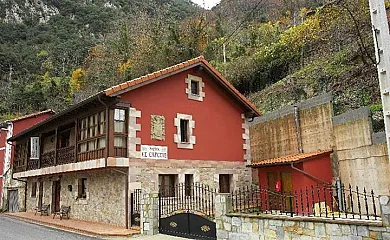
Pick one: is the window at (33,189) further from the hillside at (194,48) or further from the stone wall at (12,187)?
the hillside at (194,48)

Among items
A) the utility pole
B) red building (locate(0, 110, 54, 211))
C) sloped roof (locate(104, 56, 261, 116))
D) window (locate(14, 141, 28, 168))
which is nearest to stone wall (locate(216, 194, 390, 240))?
the utility pole

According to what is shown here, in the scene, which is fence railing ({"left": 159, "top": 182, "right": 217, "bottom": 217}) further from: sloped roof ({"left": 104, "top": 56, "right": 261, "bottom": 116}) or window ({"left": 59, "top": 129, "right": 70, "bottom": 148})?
window ({"left": 59, "top": 129, "right": 70, "bottom": 148})

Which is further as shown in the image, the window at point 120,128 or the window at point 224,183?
the window at point 224,183

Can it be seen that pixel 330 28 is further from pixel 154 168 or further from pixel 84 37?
pixel 84 37

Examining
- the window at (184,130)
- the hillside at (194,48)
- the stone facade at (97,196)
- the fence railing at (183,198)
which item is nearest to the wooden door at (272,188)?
the fence railing at (183,198)

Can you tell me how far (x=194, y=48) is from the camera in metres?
32.2

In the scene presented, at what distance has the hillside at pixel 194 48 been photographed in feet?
60.6

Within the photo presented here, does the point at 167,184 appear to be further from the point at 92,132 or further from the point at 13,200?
the point at 13,200

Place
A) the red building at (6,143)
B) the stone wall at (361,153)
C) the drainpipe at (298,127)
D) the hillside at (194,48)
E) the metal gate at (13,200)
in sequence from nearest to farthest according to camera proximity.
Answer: the stone wall at (361,153), the drainpipe at (298,127), the hillside at (194,48), the metal gate at (13,200), the red building at (6,143)

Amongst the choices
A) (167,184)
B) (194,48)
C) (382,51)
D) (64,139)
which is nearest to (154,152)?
(167,184)

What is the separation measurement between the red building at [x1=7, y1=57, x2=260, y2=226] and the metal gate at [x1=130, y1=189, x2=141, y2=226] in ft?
0.60

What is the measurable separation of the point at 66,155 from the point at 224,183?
7.41 m

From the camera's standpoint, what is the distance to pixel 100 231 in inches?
Answer: 476

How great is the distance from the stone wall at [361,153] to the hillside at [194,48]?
2.23 metres
